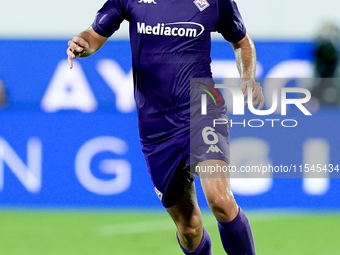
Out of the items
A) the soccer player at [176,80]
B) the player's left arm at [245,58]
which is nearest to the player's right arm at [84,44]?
the soccer player at [176,80]

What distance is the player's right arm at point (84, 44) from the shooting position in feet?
11.0

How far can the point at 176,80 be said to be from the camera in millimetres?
3564

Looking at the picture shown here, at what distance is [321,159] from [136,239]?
2.42 m

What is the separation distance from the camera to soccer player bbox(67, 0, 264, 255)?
343 cm

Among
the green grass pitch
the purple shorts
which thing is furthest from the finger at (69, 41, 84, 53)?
the green grass pitch

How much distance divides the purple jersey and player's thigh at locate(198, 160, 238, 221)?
14.8 inches

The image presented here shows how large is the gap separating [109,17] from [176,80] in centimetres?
60

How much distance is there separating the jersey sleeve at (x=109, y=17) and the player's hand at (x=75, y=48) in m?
0.27

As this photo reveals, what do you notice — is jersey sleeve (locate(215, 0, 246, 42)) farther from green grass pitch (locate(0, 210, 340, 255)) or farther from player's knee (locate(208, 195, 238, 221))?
green grass pitch (locate(0, 210, 340, 255))

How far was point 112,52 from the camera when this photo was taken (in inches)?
277

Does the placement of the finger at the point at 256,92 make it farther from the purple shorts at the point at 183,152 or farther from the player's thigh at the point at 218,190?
the player's thigh at the point at 218,190

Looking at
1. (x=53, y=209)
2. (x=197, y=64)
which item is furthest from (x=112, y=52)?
(x=197, y=64)

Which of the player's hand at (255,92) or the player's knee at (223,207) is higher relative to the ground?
the player's hand at (255,92)

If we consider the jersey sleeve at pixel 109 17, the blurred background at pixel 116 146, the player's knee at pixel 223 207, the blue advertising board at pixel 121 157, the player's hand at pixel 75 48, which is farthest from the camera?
the blue advertising board at pixel 121 157
